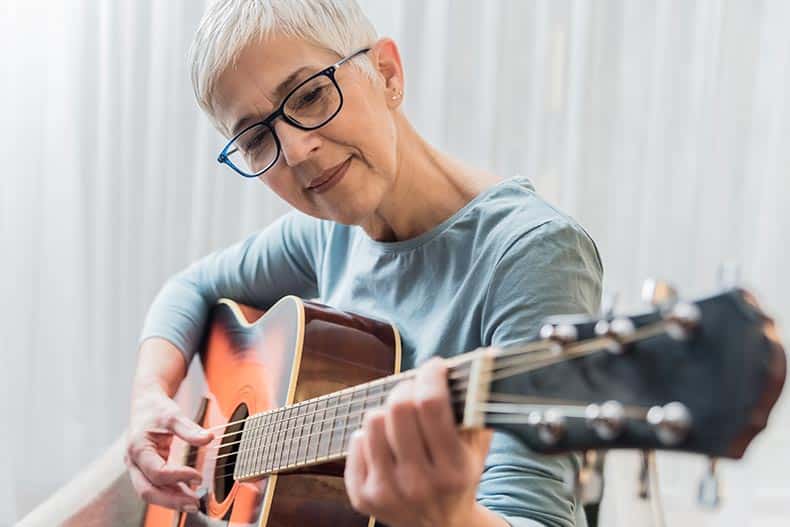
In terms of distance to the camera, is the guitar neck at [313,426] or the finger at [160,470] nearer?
the guitar neck at [313,426]

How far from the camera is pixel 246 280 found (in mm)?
1548

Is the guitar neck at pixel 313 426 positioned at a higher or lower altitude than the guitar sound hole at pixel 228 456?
higher

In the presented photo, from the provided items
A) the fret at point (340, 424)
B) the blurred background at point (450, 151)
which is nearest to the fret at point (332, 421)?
the fret at point (340, 424)

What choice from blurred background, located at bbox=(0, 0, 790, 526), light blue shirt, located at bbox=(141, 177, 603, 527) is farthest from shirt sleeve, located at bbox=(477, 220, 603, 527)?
blurred background, located at bbox=(0, 0, 790, 526)

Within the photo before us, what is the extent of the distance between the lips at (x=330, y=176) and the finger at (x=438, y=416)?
411 millimetres

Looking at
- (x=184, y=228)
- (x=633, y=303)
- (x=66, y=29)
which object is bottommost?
(x=633, y=303)

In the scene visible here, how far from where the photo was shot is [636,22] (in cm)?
185

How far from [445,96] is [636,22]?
39 cm

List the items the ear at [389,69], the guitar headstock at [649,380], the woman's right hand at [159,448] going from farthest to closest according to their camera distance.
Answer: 1. the woman's right hand at [159,448]
2. the ear at [389,69]
3. the guitar headstock at [649,380]

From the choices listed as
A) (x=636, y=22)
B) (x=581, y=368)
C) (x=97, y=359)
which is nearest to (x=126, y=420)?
(x=97, y=359)

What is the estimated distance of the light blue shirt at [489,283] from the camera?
37.8 inches

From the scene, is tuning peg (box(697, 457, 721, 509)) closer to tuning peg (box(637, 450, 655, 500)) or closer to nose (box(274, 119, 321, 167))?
tuning peg (box(637, 450, 655, 500))

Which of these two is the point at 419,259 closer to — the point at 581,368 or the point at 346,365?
the point at 346,365

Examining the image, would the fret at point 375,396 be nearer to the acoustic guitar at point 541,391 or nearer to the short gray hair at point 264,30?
the acoustic guitar at point 541,391
